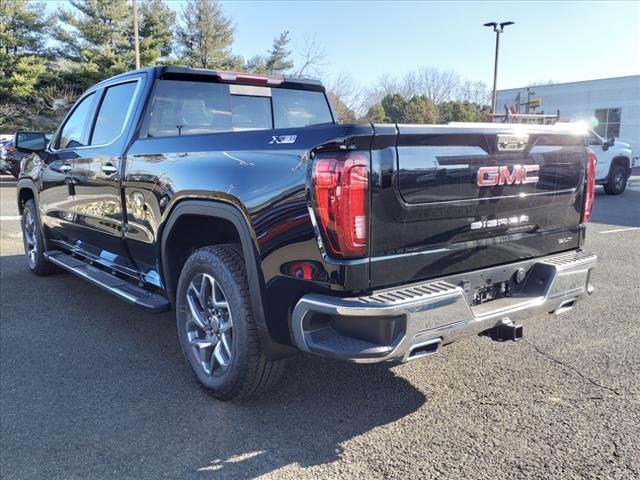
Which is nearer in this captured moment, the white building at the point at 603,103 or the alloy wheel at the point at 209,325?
the alloy wheel at the point at 209,325

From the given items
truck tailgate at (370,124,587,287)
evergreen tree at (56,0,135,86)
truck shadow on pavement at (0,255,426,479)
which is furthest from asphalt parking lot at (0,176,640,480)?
evergreen tree at (56,0,135,86)

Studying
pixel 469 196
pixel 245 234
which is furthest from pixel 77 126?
pixel 469 196

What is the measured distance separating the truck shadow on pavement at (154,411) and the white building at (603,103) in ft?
128

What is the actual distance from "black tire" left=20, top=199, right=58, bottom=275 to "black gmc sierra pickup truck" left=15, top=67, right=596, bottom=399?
2.21 metres

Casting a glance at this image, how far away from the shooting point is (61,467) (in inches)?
102

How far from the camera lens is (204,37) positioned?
33.9 meters

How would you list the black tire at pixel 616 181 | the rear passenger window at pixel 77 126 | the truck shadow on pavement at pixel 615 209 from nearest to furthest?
the rear passenger window at pixel 77 126 < the truck shadow on pavement at pixel 615 209 < the black tire at pixel 616 181

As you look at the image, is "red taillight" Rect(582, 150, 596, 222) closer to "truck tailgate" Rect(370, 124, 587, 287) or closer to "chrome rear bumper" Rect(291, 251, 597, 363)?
"truck tailgate" Rect(370, 124, 587, 287)

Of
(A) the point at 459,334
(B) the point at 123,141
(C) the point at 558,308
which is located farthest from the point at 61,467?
(C) the point at 558,308

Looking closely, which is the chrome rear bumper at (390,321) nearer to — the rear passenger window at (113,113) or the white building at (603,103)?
the rear passenger window at (113,113)

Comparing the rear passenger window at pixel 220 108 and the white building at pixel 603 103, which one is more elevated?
the white building at pixel 603 103

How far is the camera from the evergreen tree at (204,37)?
1325 inches

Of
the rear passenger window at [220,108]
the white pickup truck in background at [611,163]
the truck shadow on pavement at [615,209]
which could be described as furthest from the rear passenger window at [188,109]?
the white pickup truck in background at [611,163]

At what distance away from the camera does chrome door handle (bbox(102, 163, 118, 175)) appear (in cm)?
398
